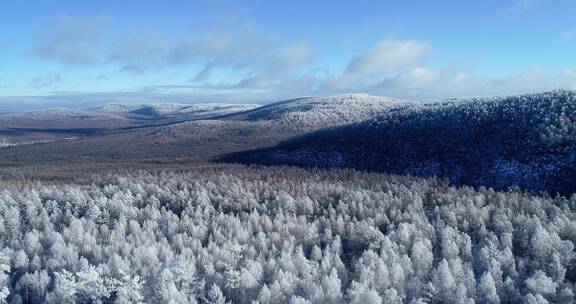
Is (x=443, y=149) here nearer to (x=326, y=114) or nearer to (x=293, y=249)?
(x=293, y=249)

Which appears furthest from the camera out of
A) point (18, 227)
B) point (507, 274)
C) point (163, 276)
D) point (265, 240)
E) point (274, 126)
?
point (274, 126)

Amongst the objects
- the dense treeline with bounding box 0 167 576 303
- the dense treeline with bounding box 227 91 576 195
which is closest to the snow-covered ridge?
the dense treeline with bounding box 227 91 576 195

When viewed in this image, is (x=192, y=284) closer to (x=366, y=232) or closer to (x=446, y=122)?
(x=366, y=232)

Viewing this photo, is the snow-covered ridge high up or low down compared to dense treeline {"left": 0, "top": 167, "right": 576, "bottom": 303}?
up

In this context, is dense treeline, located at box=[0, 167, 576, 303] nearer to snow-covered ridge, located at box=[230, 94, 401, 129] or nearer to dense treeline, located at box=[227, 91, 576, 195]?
dense treeline, located at box=[227, 91, 576, 195]

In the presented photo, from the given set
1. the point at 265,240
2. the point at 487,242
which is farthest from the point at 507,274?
the point at 265,240
